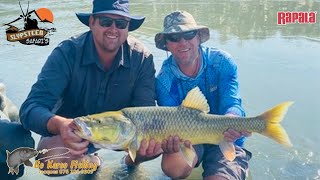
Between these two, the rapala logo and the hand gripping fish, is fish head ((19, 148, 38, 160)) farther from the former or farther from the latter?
the rapala logo

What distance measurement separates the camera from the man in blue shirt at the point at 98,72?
3461 mm

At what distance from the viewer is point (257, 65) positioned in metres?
6.66

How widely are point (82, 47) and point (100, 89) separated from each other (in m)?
0.41

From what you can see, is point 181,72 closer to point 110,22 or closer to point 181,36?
point 181,36

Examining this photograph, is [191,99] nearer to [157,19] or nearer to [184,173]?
[184,173]

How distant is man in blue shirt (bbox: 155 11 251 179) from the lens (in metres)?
3.49

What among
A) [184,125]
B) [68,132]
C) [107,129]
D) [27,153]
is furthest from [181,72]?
[27,153]

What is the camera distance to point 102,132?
2.70 meters

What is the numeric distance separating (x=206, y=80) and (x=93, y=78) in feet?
3.29

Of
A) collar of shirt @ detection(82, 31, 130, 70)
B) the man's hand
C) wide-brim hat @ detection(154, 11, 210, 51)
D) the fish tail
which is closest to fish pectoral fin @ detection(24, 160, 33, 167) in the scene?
the man's hand

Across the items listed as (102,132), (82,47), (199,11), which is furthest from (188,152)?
(199,11)

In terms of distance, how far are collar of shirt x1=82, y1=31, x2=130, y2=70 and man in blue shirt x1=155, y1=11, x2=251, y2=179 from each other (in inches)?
13.3

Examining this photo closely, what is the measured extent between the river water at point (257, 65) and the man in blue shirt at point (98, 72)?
65 cm

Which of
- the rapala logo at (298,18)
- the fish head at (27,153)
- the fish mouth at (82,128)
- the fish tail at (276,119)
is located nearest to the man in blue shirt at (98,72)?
the fish head at (27,153)
